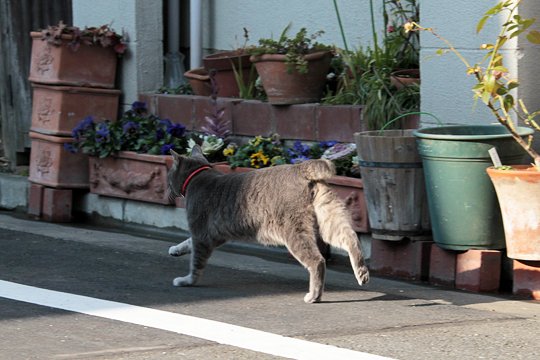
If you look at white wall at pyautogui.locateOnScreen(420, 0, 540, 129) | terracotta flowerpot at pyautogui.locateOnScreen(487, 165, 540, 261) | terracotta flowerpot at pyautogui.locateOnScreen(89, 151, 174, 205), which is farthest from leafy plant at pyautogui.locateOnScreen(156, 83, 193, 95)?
terracotta flowerpot at pyautogui.locateOnScreen(487, 165, 540, 261)

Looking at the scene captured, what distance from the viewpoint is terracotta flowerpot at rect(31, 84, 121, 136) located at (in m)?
→ 10.7

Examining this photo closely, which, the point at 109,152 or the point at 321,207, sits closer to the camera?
the point at 321,207

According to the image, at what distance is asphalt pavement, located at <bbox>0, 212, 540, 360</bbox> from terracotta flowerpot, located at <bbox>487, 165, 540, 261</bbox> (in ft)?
1.21

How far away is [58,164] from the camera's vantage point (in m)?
10.7

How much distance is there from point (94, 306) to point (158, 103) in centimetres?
421

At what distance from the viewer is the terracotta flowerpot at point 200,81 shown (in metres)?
10.7

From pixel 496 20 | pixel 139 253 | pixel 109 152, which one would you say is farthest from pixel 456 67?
pixel 109 152

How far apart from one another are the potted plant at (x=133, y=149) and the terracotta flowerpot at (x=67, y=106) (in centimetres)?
17

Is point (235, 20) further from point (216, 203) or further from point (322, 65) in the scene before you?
point (216, 203)

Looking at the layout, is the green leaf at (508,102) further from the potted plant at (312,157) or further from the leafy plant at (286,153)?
the leafy plant at (286,153)

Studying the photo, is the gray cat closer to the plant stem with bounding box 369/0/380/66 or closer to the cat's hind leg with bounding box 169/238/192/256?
the cat's hind leg with bounding box 169/238/192/256

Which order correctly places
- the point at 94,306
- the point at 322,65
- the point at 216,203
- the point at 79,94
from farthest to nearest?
1. the point at 79,94
2. the point at 322,65
3. the point at 216,203
4. the point at 94,306

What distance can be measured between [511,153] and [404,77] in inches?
67.2

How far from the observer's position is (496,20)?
26.8 feet
